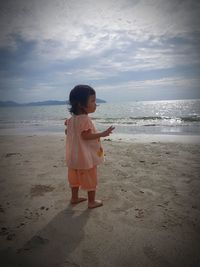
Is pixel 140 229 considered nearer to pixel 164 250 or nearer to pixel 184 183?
pixel 164 250

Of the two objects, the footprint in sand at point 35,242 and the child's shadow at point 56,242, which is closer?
the child's shadow at point 56,242

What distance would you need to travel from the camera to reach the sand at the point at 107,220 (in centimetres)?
225

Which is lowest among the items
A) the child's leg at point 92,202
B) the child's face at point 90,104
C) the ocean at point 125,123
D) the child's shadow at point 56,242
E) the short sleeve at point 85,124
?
the child's shadow at point 56,242

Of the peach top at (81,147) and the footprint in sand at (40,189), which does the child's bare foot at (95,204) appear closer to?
the peach top at (81,147)

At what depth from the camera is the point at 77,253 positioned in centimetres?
230

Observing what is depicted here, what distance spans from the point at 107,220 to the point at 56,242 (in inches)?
29.7

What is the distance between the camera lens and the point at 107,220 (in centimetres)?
296

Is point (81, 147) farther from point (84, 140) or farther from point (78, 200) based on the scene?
point (78, 200)

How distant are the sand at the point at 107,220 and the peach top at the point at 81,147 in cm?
69

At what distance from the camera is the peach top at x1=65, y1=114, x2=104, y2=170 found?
3256 mm

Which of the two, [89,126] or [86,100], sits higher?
[86,100]

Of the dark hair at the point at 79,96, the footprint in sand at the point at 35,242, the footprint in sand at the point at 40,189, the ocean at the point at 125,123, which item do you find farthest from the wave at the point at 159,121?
the footprint in sand at the point at 35,242

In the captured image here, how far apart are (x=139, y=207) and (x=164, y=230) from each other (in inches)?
25.5

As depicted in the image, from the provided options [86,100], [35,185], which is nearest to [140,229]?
[86,100]
